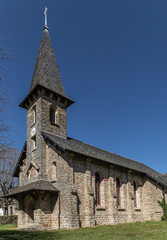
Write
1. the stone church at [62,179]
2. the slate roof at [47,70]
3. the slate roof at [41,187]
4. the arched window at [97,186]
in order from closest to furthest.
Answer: the slate roof at [41,187], the stone church at [62,179], the arched window at [97,186], the slate roof at [47,70]

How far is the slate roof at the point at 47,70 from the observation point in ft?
77.4

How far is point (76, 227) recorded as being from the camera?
16.3 m

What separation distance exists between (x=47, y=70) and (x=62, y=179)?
1289cm

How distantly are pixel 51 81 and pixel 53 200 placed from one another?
1246 centimetres

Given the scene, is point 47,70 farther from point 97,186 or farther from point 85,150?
point 97,186

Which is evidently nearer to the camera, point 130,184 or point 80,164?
point 80,164

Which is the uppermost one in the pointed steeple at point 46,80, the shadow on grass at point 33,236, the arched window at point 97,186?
the pointed steeple at point 46,80

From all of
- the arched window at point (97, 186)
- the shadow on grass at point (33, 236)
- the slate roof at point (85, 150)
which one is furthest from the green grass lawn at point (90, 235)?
the slate roof at point (85, 150)

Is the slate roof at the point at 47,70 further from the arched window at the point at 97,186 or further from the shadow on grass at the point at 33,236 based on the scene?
the shadow on grass at the point at 33,236

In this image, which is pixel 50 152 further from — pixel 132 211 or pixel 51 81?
pixel 132 211

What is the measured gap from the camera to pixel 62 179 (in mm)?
17594

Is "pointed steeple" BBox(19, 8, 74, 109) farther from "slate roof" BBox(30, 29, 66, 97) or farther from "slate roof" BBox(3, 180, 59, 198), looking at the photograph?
"slate roof" BBox(3, 180, 59, 198)

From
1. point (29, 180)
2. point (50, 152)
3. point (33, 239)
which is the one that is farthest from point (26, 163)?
point (33, 239)

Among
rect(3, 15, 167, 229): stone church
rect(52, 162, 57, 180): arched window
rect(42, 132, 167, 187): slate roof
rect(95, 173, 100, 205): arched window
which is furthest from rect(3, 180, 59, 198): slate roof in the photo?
rect(95, 173, 100, 205): arched window
